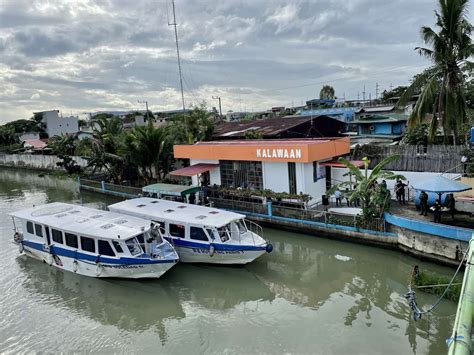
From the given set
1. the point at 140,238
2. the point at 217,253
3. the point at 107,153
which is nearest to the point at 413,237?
the point at 217,253

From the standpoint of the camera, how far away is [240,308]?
12.2 metres

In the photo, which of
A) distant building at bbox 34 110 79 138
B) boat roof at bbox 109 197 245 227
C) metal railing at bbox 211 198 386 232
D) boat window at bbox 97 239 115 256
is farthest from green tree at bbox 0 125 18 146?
boat window at bbox 97 239 115 256

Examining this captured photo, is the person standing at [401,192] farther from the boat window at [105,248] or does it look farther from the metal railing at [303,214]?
the boat window at [105,248]

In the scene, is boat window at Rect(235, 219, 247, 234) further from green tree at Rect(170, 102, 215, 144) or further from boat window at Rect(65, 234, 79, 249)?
green tree at Rect(170, 102, 215, 144)

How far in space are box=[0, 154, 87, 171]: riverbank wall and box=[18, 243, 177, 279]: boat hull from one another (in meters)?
30.6

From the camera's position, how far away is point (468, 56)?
17.3 m

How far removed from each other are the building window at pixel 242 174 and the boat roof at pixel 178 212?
18.1 feet

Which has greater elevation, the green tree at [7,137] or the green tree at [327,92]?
the green tree at [327,92]

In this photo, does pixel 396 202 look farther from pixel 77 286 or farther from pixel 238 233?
pixel 77 286

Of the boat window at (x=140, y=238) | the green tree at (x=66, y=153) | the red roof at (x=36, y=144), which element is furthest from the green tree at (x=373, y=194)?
the red roof at (x=36, y=144)

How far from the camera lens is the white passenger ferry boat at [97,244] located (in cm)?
1354

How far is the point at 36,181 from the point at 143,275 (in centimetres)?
3431

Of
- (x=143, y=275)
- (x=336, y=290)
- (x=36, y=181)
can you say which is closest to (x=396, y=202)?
(x=336, y=290)

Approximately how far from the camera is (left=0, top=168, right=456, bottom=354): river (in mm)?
10219
